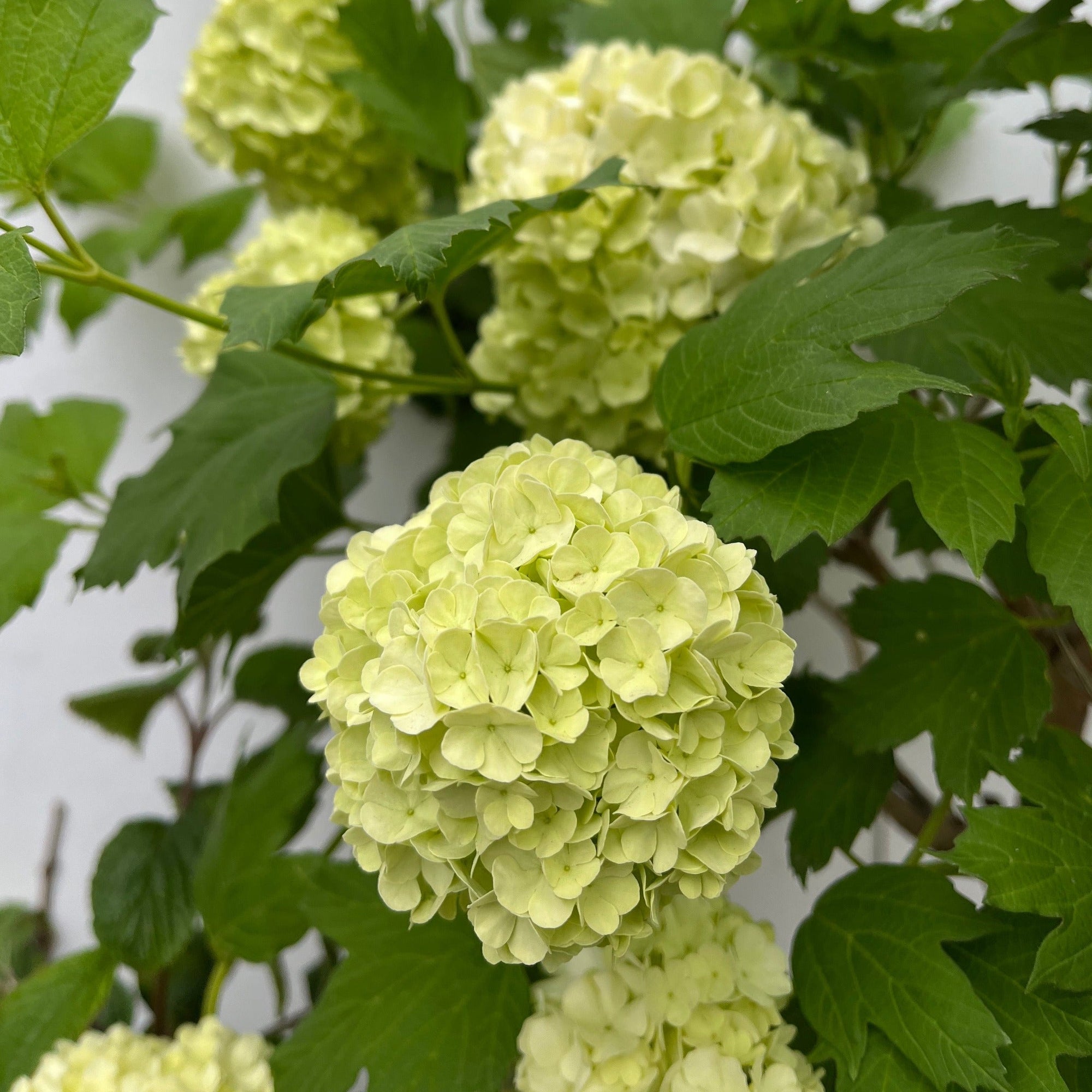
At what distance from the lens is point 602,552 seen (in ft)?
1.31

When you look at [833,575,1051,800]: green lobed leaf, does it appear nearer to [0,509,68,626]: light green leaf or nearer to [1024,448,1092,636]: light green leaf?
[1024,448,1092,636]: light green leaf

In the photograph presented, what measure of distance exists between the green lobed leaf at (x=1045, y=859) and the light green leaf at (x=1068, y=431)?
0.47 feet

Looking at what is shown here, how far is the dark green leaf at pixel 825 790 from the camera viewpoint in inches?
21.9

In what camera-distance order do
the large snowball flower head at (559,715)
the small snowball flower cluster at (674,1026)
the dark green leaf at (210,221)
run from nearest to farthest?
the large snowball flower head at (559,715), the small snowball flower cluster at (674,1026), the dark green leaf at (210,221)

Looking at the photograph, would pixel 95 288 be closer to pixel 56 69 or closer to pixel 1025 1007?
pixel 56 69

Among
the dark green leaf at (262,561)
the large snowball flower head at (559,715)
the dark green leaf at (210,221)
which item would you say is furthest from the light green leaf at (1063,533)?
Answer: the dark green leaf at (210,221)

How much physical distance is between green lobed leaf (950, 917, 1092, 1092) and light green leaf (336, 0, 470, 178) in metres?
0.61

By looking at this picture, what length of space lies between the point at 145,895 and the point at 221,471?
0.33m

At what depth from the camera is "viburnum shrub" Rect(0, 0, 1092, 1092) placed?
39 centimetres

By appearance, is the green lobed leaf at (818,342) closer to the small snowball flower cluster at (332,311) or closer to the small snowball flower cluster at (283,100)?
the small snowball flower cluster at (332,311)

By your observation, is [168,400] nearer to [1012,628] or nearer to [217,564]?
[217,564]

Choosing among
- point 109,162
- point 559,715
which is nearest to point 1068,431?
point 559,715

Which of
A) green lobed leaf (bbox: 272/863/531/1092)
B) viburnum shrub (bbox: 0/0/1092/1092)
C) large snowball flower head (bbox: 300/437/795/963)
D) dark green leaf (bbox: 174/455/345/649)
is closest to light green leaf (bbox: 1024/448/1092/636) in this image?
viburnum shrub (bbox: 0/0/1092/1092)

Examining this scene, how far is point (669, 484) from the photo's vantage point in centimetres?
57
